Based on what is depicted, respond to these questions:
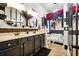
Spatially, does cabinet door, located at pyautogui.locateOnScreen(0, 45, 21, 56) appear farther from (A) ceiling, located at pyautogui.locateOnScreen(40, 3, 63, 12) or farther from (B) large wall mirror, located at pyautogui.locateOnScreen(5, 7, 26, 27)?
(A) ceiling, located at pyautogui.locateOnScreen(40, 3, 63, 12)

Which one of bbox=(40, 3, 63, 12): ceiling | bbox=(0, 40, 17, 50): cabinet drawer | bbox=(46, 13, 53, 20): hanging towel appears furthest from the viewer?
bbox=(46, 13, 53, 20): hanging towel

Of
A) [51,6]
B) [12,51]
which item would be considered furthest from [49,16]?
[12,51]

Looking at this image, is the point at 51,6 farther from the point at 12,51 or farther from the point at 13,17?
the point at 12,51

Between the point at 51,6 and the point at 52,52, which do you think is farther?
the point at 52,52

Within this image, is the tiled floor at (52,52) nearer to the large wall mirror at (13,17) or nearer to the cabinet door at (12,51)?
the cabinet door at (12,51)

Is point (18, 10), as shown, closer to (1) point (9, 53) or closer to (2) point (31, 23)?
(2) point (31, 23)

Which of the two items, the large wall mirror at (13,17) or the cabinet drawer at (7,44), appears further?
the large wall mirror at (13,17)

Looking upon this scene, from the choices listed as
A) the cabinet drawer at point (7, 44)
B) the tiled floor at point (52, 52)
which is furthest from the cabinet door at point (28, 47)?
the cabinet drawer at point (7, 44)

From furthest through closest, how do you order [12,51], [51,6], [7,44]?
1. [51,6]
2. [12,51]
3. [7,44]

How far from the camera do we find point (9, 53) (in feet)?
5.63

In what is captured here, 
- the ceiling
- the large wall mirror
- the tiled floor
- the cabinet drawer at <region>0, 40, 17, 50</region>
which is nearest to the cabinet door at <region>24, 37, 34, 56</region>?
the tiled floor

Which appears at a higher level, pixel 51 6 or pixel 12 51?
pixel 51 6

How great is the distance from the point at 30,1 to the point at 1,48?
0.98 metres

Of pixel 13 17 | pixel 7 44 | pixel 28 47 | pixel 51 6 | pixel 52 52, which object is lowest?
pixel 52 52
